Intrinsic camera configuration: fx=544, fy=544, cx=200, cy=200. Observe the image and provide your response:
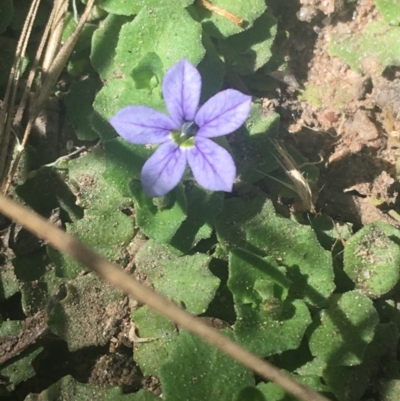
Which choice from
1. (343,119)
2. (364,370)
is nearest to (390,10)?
(343,119)

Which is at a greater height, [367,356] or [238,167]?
[238,167]

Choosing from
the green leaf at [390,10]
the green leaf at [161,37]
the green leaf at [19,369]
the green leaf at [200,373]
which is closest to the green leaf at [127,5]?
the green leaf at [161,37]

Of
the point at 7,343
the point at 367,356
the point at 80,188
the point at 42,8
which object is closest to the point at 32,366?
the point at 7,343

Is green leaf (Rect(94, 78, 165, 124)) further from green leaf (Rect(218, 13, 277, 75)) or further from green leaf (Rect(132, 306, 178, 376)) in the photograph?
green leaf (Rect(132, 306, 178, 376))

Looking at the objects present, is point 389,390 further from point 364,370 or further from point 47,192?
point 47,192

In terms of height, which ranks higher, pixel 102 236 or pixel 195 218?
pixel 195 218

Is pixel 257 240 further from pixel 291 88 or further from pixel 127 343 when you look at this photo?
pixel 291 88
